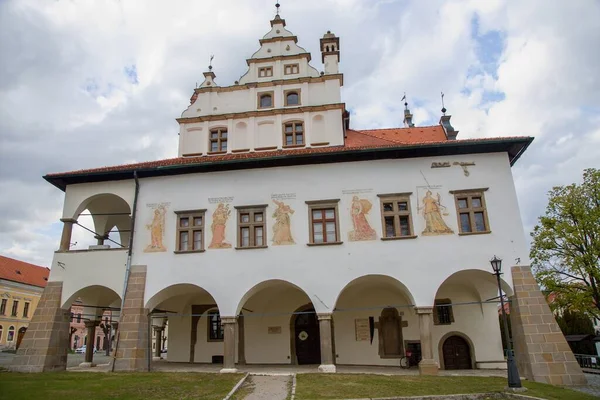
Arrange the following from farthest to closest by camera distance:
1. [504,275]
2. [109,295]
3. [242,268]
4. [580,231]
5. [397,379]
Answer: [580,231] < [109,295] < [242,268] < [504,275] < [397,379]

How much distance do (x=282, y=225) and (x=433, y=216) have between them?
558 cm

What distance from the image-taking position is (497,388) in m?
12.0

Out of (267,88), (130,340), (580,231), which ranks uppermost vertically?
(267,88)

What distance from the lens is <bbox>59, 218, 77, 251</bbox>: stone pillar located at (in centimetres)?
1789

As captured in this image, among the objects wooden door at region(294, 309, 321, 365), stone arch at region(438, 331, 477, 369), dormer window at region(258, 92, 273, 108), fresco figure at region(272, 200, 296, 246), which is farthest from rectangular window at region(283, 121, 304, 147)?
stone arch at region(438, 331, 477, 369)

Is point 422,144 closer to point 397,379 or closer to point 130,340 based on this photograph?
point 397,379

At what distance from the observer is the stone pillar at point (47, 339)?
1614 cm

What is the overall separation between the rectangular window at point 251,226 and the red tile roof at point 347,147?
2003 millimetres

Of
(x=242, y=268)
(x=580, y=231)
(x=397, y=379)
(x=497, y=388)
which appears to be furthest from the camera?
(x=580, y=231)

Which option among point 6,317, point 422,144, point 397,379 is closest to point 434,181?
point 422,144

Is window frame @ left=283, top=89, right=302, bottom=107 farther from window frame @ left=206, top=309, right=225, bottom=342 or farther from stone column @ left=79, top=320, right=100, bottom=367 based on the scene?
stone column @ left=79, top=320, right=100, bottom=367

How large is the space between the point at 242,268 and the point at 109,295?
769 cm

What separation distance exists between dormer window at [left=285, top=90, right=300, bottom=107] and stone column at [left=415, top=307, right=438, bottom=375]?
10729 mm

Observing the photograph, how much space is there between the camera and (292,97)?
20859mm
